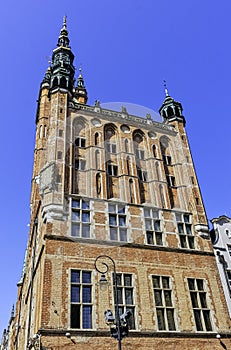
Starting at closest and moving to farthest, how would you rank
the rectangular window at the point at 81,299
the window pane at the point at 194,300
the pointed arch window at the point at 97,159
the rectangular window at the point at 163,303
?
1. the rectangular window at the point at 81,299
2. the rectangular window at the point at 163,303
3. the window pane at the point at 194,300
4. the pointed arch window at the point at 97,159

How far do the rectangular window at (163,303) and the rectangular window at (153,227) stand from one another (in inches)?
93.7

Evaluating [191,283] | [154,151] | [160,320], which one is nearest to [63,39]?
[154,151]

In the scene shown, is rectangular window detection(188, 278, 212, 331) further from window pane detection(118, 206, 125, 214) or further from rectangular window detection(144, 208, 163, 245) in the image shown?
window pane detection(118, 206, 125, 214)

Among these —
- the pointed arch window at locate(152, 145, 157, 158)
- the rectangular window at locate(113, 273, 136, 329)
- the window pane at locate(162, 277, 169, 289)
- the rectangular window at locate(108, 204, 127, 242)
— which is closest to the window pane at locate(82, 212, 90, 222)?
the rectangular window at locate(108, 204, 127, 242)

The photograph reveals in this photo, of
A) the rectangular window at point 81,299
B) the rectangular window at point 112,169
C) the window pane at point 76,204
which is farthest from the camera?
the rectangular window at point 112,169

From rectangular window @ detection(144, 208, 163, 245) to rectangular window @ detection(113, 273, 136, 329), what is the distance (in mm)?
3005

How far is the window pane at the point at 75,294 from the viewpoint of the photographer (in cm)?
1562

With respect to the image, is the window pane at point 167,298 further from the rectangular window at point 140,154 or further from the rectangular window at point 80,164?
the rectangular window at point 140,154

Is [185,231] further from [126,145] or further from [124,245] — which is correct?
[126,145]

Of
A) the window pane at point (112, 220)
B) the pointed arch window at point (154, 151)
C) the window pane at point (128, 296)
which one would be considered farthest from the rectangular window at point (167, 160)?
the window pane at point (128, 296)

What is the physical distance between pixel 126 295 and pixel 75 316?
117 inches

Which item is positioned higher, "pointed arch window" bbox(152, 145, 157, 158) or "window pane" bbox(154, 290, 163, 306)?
"pointed arch window" bbox(152, 145, 157, 158)

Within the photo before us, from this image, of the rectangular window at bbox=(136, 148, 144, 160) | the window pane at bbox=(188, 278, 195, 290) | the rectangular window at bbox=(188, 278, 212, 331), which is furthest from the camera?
the rectangular window at bbox=(136, 148, 144, 160)

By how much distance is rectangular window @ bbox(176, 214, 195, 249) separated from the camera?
66.2ft
